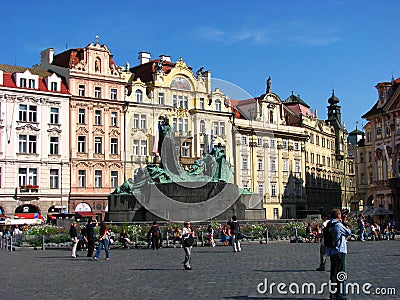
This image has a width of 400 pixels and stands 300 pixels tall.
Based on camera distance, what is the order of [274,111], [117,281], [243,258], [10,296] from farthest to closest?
[274,111] → [243,258] → [117,281] → [10,296]

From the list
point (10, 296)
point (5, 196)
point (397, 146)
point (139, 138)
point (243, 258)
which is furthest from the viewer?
point (139, 138)

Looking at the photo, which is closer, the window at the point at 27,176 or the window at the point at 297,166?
the window at the point at 27,176

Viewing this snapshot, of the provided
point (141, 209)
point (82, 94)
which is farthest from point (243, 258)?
point (82, 94)

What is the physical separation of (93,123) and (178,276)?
3816 centimetres

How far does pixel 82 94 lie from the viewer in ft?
167

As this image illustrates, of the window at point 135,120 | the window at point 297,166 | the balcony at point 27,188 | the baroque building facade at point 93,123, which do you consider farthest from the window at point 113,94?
the window at point 297,166

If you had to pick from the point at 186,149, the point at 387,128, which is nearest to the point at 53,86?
the point at 186,149

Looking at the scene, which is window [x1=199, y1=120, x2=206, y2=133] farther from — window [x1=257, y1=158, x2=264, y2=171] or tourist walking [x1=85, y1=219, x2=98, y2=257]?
tourist walking [x1=85, y1=219, x2=98, y2=257]

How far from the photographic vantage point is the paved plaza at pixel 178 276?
1121cm

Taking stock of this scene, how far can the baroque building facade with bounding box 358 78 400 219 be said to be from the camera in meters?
49.5

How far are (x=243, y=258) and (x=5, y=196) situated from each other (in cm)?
3113

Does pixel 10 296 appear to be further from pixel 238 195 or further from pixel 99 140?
pixel 99 140

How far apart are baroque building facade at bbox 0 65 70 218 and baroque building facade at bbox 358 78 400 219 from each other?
24416 millimetres

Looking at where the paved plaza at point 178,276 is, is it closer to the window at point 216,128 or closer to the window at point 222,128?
the window at point 216,128
